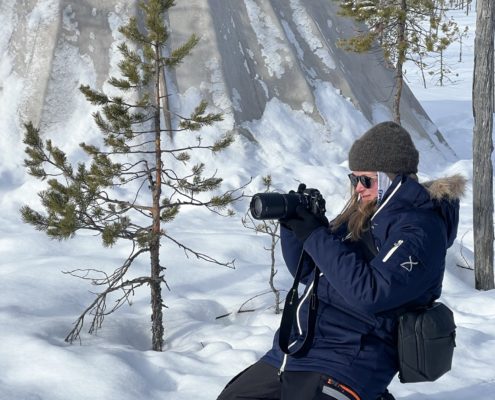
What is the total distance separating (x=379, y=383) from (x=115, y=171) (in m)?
3.37

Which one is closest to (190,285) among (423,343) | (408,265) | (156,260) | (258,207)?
(156,260)

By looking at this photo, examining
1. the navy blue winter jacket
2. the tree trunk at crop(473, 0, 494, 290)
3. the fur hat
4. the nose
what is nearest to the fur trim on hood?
the navy blue winter jacket

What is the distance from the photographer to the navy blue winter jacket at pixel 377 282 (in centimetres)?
243

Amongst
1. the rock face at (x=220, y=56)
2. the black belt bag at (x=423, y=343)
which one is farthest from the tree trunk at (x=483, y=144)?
the black belt bag at (x=423, y=343)

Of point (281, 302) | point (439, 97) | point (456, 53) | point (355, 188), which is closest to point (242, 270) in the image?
point (281, 302)

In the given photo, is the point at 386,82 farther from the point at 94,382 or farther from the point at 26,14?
the point at 94,382

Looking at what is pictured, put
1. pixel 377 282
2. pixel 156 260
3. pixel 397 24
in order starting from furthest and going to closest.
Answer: pixel 397 24 → pixel 156 260 → pixel 377 282

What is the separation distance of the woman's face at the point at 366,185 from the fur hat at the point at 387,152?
0.03m

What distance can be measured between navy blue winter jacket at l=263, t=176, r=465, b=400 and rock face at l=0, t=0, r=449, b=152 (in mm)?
10271

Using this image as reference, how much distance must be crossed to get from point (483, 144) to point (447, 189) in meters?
6.19

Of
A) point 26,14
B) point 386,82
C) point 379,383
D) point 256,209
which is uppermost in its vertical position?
point 26,14

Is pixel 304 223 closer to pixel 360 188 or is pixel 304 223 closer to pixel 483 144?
pixel 360 188

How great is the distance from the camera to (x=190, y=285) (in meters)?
7.67

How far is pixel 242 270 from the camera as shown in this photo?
8.19 meters
